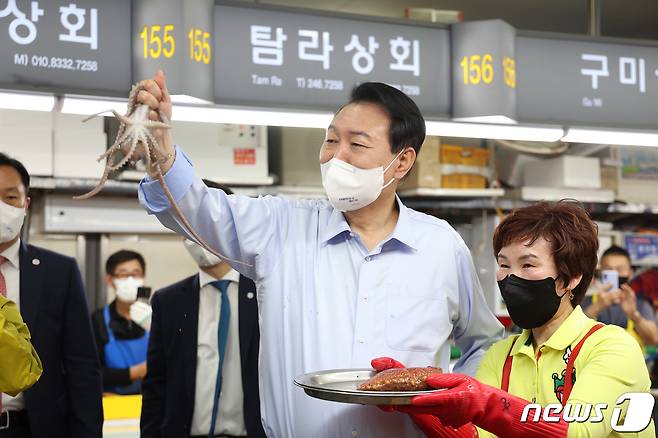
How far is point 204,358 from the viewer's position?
3.37m

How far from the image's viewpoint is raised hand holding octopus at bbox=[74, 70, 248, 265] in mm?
1646

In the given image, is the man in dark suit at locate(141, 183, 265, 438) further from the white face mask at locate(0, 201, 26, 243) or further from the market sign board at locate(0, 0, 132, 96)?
the market sign board at locate(0, 0, 132, 96)

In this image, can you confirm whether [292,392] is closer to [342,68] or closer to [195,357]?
[195,357]

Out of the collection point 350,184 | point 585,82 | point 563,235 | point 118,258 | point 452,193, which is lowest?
point 118,258

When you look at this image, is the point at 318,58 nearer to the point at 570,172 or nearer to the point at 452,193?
the point at 452,193

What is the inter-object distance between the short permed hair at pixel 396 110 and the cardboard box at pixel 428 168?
395cm

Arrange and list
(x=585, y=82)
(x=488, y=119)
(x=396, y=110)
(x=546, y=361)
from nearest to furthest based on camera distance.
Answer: (x=546, y=361) → (x=396, y=110) → (x=488, y=119) → (x=585, y=82)

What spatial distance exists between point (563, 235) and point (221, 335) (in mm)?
1652

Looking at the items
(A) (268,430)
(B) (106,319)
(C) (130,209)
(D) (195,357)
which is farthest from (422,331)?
(C) (130,209)

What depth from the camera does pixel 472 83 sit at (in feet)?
12.0

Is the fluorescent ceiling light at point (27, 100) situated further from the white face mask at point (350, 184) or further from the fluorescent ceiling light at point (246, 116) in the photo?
the white face mask at point (350, 184)

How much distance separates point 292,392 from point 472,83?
2.00m

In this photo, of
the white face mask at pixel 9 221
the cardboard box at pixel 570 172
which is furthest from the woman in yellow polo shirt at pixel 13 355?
the cardboard box at pixel 570 172

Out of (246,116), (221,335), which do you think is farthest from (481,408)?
→ (246,116)
